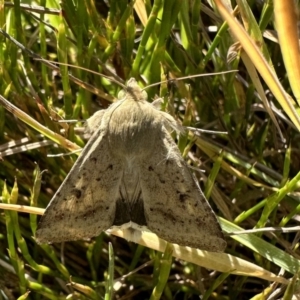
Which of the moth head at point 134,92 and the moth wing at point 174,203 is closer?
the moth wing at point 174,203

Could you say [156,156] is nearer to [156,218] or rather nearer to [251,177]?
[156,218]

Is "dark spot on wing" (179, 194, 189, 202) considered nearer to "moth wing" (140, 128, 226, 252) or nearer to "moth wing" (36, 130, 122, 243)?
"moth wing" (140, 128, 226, 252)

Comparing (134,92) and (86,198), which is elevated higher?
(134,92)

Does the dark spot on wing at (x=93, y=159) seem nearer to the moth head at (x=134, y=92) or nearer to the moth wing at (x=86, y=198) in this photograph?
the moth wing at (x=86, y=198)

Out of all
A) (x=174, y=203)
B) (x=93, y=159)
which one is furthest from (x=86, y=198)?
(x=174, y=203)

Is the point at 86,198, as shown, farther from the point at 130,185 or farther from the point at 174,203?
the point at 174,203

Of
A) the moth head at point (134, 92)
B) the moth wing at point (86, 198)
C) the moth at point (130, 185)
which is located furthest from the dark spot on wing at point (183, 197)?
the moth head at point (134, 92)

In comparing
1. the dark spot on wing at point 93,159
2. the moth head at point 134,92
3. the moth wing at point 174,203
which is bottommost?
the moth wing at point 174,203
